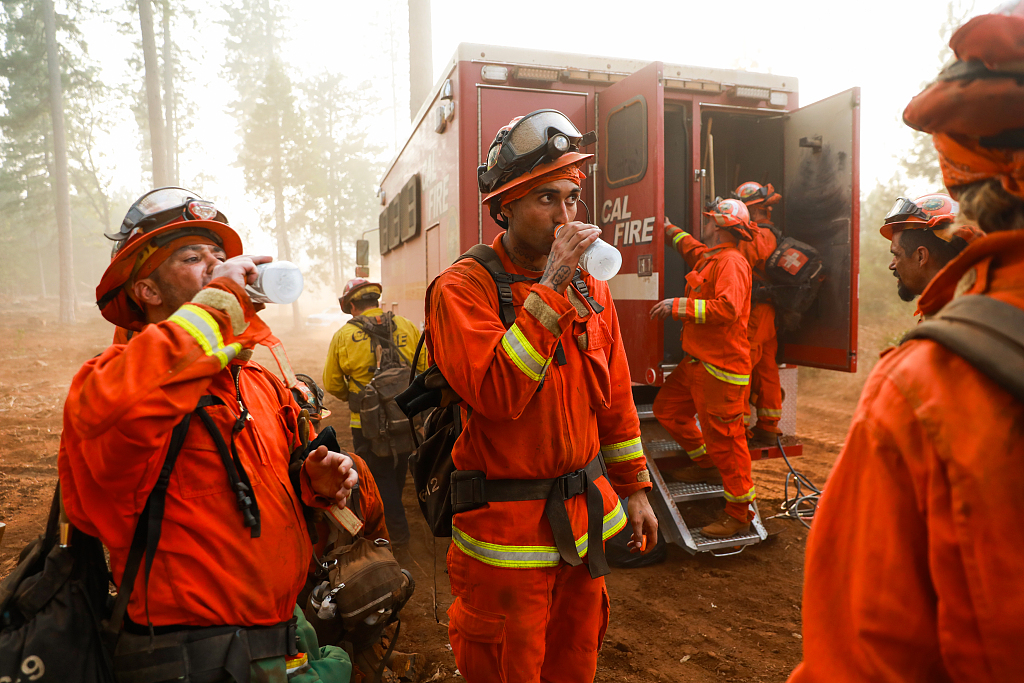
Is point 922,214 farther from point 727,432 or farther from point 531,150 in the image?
point 531,150

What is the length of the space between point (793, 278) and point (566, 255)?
3711 mm

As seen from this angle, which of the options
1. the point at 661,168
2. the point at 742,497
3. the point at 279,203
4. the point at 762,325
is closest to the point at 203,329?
the point at 661,168

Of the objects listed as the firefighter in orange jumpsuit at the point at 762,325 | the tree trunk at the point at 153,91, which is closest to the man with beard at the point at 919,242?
the firefighter in orange jumpsuit at the point at 762,325

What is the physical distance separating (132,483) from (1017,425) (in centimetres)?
177

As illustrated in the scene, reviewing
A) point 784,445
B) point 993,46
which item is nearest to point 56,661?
point 993,46

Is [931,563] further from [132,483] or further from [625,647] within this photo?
[625,647]

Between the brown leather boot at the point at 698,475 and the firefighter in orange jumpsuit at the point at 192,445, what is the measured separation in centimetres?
389

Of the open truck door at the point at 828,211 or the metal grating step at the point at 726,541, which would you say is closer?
the metal grating step at the point at 726,541

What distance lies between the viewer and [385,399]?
16.1 ft

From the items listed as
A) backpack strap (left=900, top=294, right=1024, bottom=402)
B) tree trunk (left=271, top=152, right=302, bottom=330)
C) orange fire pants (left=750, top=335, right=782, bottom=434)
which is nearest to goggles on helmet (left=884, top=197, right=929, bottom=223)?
orange fire pants (left=750, top=335, right=782, bottom=434)

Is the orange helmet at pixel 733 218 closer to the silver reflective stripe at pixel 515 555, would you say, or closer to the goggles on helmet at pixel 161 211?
the silver reflective stripe at pixel 515 555

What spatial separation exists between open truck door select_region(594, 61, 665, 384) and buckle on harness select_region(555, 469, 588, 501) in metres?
2.37

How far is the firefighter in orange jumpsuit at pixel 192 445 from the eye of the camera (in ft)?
4.53

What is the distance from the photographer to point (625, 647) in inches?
137
